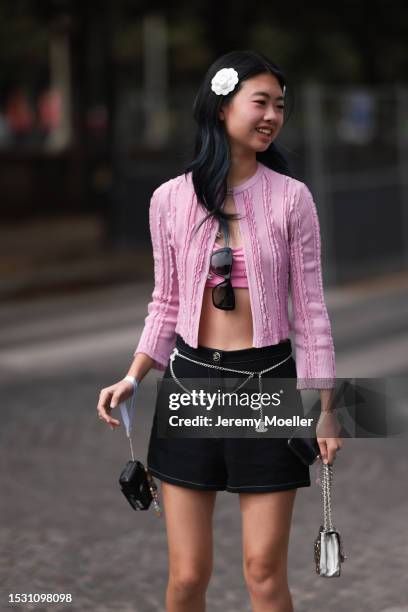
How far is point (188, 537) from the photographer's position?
11.9 ft

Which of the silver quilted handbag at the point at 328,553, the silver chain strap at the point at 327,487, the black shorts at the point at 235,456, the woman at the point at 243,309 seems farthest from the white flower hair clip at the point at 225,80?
the silver quilted handbag at the point at 328,553

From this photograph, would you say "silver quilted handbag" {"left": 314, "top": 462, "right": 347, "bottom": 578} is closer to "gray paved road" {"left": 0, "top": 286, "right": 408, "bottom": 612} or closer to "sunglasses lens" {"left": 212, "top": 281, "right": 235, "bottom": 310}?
"sunglasses lens" {"left": 212, "top": 281, "right": 235, "bottom": 310}

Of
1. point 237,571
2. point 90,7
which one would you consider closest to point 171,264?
point 237,571

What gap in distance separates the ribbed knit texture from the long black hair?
0.04 m

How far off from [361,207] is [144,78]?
46166mm

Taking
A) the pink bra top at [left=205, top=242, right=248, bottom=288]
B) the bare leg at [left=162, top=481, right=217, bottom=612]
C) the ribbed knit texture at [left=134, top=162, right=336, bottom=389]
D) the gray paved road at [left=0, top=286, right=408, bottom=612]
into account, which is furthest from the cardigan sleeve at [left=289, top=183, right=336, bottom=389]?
the gray paved road at [left=0, top=286, right=408, bottom=612]

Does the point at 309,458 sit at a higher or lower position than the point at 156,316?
lower

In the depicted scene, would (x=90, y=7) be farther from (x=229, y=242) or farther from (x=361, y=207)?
(x=229, y=242)

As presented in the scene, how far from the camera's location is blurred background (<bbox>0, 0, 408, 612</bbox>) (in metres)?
5.45

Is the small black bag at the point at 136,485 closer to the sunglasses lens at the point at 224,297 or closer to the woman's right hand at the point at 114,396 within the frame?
the woman's right hand at the point at 114,396

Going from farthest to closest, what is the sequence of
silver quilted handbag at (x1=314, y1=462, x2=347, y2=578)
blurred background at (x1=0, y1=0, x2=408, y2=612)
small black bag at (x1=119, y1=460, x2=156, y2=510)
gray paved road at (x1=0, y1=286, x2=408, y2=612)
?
1. blurred background at (x1=0, y1=0, x2=408, y2=612)
2. gray paved road at (x1=0, y1=286, x2=408, y2=612)
3. small black bag at (x1=119, y1=460, x2=156, y2=510)
4. silver quilted handbag at (x1=314, y1=462, x2=347, y2=578)

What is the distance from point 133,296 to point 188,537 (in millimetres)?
11777

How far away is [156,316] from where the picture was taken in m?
3.76

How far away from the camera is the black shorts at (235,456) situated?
11.7 ft
